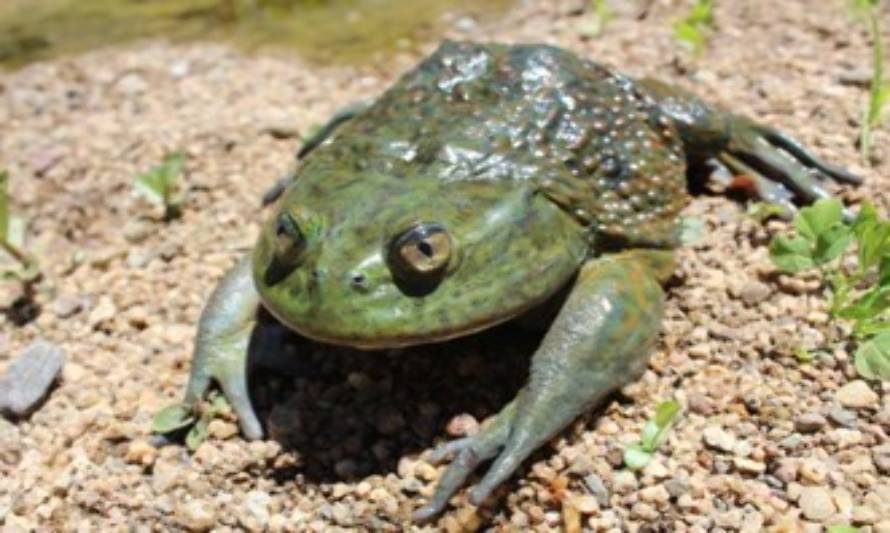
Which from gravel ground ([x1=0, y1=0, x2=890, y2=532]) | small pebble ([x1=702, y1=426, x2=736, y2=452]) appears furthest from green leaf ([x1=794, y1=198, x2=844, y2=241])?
small pebble ([x1=702, y1=426, x2=736, y2=452])

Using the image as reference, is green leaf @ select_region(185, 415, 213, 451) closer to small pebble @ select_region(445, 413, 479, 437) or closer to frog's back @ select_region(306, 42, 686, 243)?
small pebble @ select_region(445, 413, 479, 437)

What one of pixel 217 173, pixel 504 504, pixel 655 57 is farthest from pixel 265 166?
pixel 504 504

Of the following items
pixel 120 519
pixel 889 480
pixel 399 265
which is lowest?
pixel 120 519

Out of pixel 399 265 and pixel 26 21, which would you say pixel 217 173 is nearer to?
pixel 399 265

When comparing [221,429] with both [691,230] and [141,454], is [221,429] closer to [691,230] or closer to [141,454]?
[141,454]

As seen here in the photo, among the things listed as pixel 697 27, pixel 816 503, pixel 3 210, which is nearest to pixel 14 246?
pixel 3 210

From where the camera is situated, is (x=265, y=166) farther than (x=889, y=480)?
Yes

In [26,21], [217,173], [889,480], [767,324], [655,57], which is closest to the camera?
[889,480]
